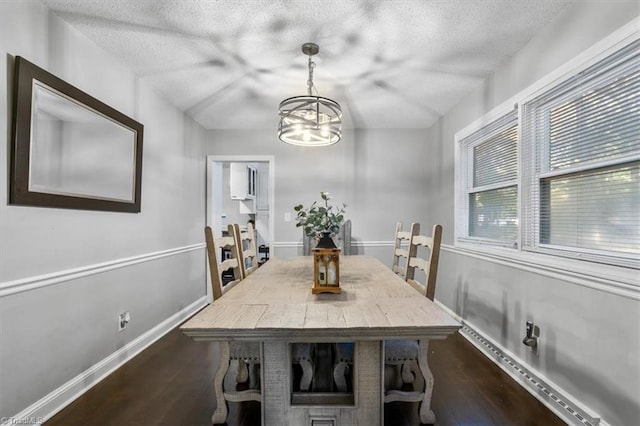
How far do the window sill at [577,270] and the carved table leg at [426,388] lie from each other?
2.94 feet

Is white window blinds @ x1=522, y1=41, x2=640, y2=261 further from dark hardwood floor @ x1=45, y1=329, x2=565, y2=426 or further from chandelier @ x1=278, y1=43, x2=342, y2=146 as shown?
chandelier @ x1=278, y1=43, x2=342, y2=146

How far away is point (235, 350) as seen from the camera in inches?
64.6

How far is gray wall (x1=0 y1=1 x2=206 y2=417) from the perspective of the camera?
5.10 ft

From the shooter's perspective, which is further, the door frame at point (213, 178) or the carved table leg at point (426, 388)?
the door frame at point (213, 178)

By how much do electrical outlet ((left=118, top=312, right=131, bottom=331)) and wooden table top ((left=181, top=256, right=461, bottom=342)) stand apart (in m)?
1.29

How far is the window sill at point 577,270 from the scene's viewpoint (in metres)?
1.41

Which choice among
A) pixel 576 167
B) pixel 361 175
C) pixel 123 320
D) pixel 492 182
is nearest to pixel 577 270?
pixel 576 167

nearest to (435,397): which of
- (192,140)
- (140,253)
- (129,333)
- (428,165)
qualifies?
(129,333)

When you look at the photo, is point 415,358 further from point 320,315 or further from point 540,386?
point 540,386

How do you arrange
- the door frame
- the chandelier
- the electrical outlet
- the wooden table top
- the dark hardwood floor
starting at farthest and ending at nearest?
the door frame → the electrical outlet → the chandelier → the dark hardwood floor → the wooden table top

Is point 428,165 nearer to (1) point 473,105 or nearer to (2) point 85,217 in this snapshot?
(1) point 473,105

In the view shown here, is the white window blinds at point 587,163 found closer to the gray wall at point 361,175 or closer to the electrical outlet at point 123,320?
the gray wall at point 361,175

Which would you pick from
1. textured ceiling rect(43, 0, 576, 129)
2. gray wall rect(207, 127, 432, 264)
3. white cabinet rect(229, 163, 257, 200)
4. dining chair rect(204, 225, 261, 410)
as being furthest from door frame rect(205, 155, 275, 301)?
dining chair rect(204, 225, 261, 410)

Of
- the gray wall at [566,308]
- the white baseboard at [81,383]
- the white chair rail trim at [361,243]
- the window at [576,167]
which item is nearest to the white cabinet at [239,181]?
the white chair rail trim at [361,243]
